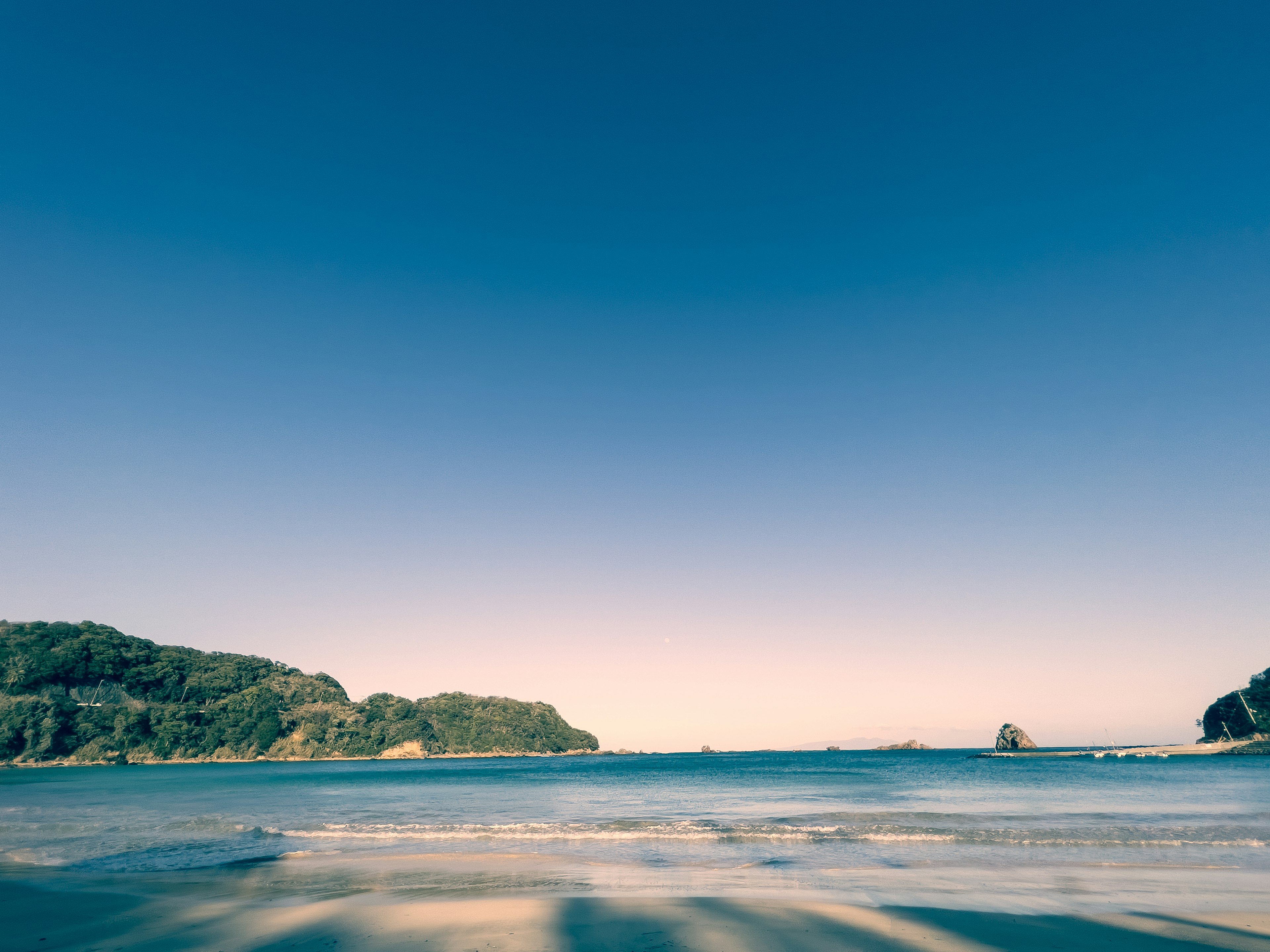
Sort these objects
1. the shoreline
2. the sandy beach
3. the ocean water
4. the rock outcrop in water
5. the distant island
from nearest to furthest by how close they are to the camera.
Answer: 1. the sandy beach
2. the ocean water
3. the shoreline
4. the distant island
5. the rock outcrop in water

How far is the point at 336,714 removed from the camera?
493ft

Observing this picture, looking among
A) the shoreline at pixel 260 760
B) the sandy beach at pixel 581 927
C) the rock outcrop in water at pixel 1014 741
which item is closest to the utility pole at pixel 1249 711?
the rock outcrop in water at pixel 1014 741

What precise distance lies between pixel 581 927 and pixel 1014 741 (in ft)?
569

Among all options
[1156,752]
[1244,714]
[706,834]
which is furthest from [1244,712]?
[706,834]

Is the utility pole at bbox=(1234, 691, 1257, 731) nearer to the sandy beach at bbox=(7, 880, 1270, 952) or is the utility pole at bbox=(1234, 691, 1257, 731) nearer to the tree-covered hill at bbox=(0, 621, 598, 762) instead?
the sandy beach at bbox=(7, 880, 1270, 952)

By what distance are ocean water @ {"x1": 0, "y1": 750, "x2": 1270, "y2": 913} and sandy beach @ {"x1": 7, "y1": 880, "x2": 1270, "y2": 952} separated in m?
1.02

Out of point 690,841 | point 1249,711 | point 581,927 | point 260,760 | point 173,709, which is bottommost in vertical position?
point 260,760

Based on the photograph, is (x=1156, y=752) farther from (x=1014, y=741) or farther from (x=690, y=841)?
(x=690, y=841)

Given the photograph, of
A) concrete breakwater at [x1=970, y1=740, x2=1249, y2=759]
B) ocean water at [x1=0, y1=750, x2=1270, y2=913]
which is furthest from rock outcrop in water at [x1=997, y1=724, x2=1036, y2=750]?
ocean water at [x1=0, y1=750, x2=1270, y2=913]

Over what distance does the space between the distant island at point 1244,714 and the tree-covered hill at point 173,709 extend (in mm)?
177651

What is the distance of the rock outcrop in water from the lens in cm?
14425

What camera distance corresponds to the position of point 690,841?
62.7ft

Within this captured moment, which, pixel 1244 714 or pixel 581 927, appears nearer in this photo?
pixel 581 927

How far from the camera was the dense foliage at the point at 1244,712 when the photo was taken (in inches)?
4606
